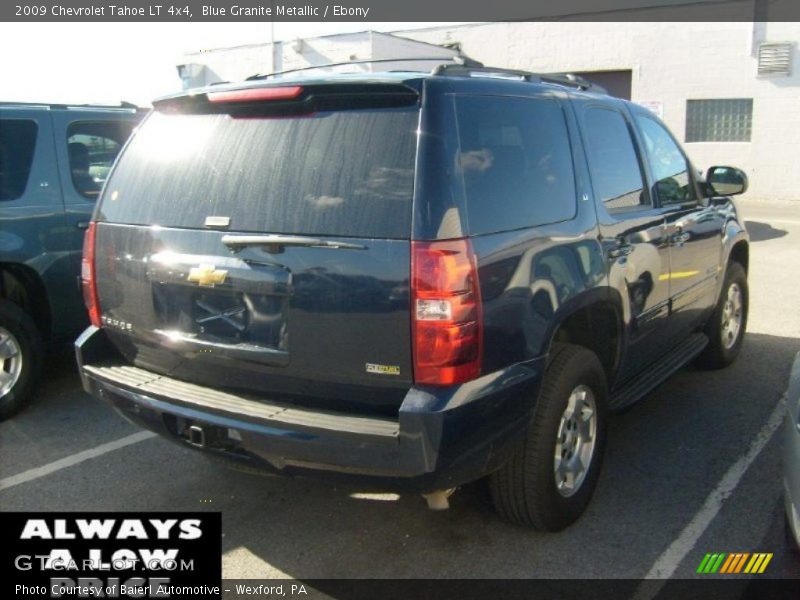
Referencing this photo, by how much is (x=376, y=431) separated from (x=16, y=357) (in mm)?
3419

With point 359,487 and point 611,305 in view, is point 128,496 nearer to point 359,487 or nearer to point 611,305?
point 359,487

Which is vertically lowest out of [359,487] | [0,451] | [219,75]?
[0,451]

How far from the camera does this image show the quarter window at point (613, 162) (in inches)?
148

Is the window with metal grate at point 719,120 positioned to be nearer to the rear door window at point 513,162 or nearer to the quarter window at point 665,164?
the quarter window at point 665,164

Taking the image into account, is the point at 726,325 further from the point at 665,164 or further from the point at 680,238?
the point at 665,164

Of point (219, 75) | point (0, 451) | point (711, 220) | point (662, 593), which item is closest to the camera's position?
point (662, 593)

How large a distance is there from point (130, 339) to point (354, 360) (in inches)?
50.0

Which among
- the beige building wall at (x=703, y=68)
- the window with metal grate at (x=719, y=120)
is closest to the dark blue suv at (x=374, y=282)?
the beige building wall at (x=703, y=68)

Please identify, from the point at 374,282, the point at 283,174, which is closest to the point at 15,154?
the point at 283,174

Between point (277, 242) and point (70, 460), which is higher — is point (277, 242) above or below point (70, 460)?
above

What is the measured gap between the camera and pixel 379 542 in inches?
135

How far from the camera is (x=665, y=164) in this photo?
473 cm

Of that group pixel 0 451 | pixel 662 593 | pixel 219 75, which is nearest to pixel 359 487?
pixel 662 593

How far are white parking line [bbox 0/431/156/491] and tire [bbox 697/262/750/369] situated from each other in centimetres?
398
